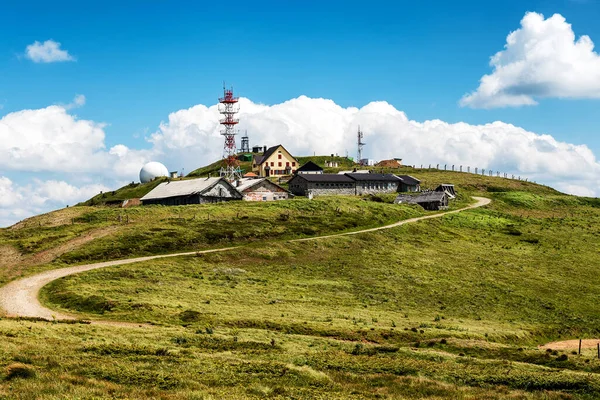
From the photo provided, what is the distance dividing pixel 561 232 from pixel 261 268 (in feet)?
202

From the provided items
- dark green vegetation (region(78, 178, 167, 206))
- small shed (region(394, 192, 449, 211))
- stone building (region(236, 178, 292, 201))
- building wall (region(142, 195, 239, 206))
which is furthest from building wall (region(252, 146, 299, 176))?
building wall (region(142, 195, 239, 206))

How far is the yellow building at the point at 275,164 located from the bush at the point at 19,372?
129 metres

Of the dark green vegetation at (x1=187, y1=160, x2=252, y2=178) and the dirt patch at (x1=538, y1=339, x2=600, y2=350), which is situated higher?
the dark green vegetation at (x1=187, y1=160, x2=252, y2=178)

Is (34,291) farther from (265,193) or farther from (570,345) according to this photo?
(265,193)

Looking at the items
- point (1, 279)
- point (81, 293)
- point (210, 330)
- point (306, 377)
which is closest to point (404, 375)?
point (306, 377)

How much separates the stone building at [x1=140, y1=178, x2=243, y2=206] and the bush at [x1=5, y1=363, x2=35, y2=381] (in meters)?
75.7

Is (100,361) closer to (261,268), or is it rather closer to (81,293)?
(81,293)

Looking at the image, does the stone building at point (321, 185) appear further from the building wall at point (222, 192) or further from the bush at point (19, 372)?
the bush at point (19, 372)

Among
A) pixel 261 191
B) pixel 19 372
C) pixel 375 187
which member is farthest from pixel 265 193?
pixel 19 372

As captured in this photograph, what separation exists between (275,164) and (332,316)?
11086cm

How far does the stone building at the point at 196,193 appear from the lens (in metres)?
101

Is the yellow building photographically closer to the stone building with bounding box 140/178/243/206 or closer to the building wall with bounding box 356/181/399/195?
the building wall with bounding box 356/181/399/195

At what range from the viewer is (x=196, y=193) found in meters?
99.3

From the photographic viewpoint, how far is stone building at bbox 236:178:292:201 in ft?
359
